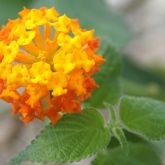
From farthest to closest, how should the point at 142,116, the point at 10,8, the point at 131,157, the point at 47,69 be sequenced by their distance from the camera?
the point at 10,8 < the point at 131,157 < the point at 142,116 < the point at 47,69

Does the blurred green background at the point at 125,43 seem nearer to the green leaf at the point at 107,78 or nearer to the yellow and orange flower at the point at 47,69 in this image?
the green leaf at the point at 107,78

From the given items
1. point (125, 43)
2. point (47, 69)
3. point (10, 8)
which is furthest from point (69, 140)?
point (10, 8)

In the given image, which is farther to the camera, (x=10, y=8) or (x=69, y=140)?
(x=10, y=8)

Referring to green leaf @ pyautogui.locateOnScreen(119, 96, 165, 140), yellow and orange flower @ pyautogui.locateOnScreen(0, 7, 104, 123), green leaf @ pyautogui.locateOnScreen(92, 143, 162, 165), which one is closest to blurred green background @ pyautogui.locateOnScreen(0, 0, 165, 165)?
green leaf @ pyautogui.locateOnScreen(92, 143, 162, 165)

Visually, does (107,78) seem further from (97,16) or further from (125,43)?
(97,16)

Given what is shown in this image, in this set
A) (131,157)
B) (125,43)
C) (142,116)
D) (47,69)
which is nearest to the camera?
(47,69)

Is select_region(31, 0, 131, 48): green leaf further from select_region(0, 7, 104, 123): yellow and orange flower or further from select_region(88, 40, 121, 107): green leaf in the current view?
select_region(0, 7, 104, 123): yellow and orange flower
